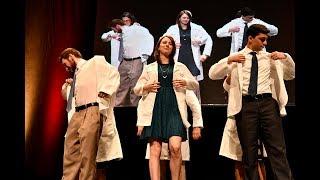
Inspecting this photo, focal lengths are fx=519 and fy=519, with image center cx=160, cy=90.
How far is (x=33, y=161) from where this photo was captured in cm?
639

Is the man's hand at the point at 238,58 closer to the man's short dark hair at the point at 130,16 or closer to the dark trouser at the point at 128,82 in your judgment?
the dark trouser at the point at 128,82

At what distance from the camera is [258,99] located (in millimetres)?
4590

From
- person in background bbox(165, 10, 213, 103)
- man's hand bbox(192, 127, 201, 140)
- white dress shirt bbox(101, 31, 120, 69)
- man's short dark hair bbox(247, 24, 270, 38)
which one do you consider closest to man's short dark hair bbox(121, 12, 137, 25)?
white dress shirt bbox(101, 31, 120, 69)

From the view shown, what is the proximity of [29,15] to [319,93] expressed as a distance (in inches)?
144

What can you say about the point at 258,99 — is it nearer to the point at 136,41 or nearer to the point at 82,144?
the point at 82,144

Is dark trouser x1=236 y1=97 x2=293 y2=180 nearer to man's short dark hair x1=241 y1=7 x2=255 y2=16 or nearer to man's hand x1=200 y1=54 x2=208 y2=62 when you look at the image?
man's hand x1=200 y1=54 x2=208 y2=62

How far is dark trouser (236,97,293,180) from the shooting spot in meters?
4.49

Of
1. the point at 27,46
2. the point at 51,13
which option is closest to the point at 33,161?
the point at 27,46

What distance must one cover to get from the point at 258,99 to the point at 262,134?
1.03 feet

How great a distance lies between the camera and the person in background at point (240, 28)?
20.2ft

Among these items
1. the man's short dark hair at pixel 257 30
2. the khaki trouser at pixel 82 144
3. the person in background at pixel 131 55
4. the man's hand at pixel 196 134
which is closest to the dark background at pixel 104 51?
the person in background at pixel 131 55

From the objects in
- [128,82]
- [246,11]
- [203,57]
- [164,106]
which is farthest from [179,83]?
[246,11]

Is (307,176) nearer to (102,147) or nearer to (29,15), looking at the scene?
(102,147)

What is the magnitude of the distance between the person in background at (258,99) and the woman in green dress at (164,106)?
392 millimetres
